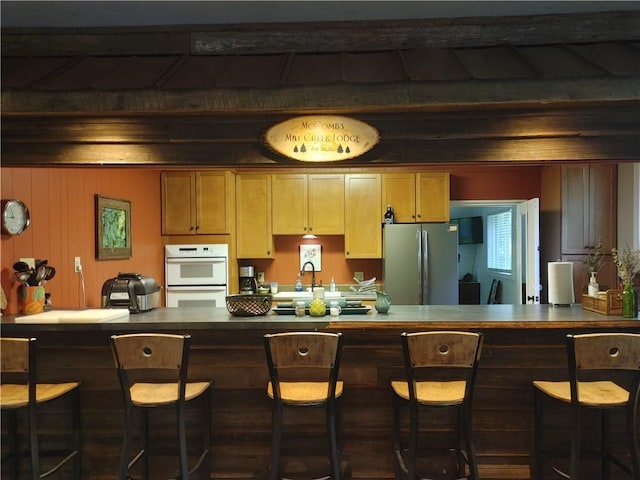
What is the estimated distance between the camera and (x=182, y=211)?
5.12 metres

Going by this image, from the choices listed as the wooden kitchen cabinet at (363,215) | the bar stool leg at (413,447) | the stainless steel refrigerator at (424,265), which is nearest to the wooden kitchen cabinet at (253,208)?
the wooden kitchen cabinet at (363,215)

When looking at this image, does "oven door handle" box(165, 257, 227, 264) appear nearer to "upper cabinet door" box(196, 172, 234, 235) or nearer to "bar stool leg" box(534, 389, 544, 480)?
"upper cabinet door" box(196, 172, 234, 235)

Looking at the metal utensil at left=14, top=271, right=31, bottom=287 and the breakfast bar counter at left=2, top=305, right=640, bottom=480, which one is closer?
the breakfast bar counter at left=2, top=305, right=640, bottom=480

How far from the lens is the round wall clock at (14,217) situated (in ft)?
8.68

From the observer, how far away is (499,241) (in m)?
6.35

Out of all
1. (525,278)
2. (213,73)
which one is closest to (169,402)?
(213,73)

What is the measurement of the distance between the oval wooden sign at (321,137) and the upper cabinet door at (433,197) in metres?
2.68

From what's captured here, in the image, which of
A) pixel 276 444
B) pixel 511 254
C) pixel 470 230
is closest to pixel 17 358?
pixel 276 444

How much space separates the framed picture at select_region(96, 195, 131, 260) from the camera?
3785mm

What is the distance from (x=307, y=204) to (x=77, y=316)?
10.1 feet

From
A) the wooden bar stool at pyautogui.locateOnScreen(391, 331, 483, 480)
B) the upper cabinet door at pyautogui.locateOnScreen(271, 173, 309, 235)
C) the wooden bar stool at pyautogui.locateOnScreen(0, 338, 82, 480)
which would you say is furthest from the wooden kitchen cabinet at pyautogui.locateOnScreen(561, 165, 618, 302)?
the wooden bar stool at pyautogui.locateOnScreen(0, 338, 82, 480)

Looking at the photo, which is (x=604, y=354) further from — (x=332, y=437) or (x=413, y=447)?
(x=332, y=437)

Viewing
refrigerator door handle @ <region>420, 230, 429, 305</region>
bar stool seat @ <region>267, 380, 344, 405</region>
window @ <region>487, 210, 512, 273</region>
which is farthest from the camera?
window @ <region>487, 210, 512, 273</region>

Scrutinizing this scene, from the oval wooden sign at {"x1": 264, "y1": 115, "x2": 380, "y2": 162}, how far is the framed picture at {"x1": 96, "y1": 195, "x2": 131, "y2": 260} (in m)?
2.01
